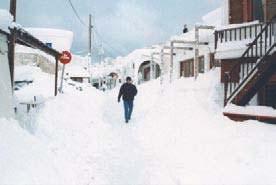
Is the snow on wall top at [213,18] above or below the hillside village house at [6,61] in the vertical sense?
above

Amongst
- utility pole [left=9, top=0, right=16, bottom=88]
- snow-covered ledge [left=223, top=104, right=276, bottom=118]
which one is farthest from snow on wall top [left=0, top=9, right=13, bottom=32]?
snow-covered ledge [left=223, top=104, right=276, bottom=118]

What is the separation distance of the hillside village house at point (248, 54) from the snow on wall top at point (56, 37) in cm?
2147

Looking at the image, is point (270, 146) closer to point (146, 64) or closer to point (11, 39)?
point (11, 39)

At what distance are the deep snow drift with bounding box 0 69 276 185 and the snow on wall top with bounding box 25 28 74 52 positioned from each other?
20.6 metres

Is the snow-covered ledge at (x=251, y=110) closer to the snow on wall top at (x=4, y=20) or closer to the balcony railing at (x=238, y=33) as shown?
the balcony railing at (x=238, y=33)

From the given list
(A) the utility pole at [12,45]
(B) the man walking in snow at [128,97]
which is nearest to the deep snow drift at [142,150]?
(B) the man walking in snow at [128,97]

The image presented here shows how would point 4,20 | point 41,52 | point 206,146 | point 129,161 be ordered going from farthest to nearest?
point 41,52, point 206,146, point 4,20, point 129,161

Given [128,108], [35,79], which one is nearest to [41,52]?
[35,79]

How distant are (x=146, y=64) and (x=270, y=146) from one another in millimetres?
39379

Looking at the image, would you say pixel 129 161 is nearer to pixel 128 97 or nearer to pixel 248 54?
pixel 248 54

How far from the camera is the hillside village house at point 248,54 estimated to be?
12.1m

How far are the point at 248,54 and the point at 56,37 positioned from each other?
25.8 m

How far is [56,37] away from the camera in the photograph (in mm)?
36219

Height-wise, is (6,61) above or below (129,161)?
above
